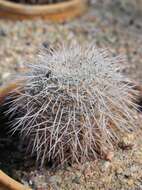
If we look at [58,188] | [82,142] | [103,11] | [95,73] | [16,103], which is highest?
[103,11]

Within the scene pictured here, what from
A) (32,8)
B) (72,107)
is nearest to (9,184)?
(72,107)

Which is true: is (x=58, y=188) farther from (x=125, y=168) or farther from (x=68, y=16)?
(x=68, y=16)

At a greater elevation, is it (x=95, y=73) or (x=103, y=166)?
(x=95, y=73)

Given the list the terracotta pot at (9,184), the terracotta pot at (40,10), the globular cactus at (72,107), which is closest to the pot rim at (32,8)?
the terracotta pot at (40,10)

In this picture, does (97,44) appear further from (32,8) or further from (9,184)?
(9,184)

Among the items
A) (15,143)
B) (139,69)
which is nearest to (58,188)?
(15,143)

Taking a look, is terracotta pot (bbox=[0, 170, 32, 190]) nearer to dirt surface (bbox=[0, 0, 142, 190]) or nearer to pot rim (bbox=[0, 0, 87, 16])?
dirt surface (bbox=[0, 0, 142, 190])
